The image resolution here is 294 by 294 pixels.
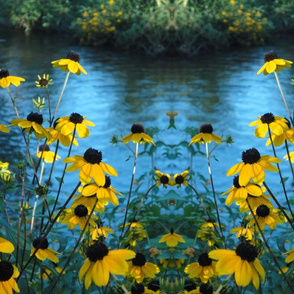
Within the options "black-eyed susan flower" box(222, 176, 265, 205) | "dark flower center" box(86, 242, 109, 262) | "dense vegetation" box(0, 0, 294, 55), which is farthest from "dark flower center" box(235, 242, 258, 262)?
"dense vegetation" box(0, 0, 294, 55)

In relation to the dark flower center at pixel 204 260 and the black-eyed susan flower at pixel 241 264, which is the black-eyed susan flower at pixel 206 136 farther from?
the black-eyed susan flower at pixel 241 264

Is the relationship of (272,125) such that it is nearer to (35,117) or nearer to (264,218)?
(264,218)

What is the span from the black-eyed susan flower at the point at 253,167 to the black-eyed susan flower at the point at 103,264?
16.7 inches

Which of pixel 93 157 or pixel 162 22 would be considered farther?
pixel 162 22

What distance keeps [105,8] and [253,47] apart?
3.22 meters

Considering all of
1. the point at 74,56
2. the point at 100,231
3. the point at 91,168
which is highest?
the point at 74,56

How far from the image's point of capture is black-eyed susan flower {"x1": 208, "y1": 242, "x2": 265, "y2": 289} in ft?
4.89

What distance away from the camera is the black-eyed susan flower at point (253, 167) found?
68.6 inches

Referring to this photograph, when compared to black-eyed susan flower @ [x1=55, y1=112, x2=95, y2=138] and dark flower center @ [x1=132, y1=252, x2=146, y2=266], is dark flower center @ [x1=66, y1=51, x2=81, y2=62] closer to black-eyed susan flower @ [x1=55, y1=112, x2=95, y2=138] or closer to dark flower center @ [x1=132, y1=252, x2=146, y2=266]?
black-eyed susan flower @ [x1=55, y1=112, x2=95, y2=138]

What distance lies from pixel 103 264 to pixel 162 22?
9.73 m

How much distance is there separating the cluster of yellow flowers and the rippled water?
0.52m

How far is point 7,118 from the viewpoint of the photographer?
6.78 meters

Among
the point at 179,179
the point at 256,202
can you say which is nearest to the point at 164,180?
the point at 179,179

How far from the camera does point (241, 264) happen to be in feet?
4.95
